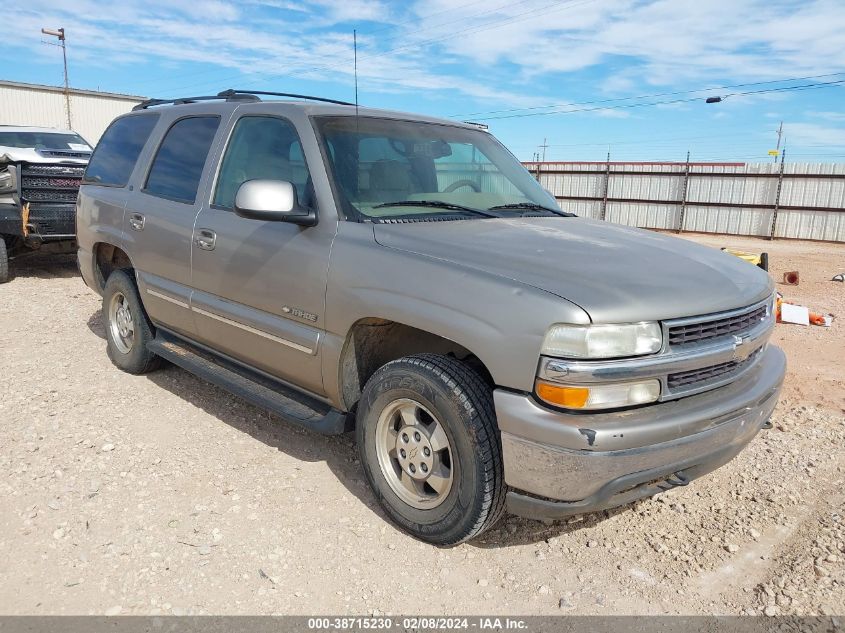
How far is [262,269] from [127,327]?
221 centimetres

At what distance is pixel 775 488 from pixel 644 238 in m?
1.51

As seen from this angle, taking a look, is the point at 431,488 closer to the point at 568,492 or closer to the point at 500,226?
the point at 568,492

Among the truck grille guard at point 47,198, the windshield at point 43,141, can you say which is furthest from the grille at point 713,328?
the windshield at point 43,141

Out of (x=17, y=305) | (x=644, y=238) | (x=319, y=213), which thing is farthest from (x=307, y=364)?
(x=17, y=305)

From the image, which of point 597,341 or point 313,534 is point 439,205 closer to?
point 597,341

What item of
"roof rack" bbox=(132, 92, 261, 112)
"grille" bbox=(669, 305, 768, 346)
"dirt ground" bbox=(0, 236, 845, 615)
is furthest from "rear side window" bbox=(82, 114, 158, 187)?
"grille" bbox=(669, 305, 768, 346)

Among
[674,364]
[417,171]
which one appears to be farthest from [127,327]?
[674,364]

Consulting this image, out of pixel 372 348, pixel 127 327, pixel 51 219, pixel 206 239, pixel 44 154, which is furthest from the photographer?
pixel 44 154

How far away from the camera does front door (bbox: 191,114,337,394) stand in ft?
10.5

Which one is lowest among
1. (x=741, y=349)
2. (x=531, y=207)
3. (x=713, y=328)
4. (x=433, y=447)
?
(x=433, y=447)

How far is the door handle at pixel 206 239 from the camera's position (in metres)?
3.75

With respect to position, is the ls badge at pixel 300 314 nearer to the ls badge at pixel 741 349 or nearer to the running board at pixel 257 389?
the running board at pixel 257 389

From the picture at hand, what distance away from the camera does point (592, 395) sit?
2.33 metres

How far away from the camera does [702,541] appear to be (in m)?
2.99
